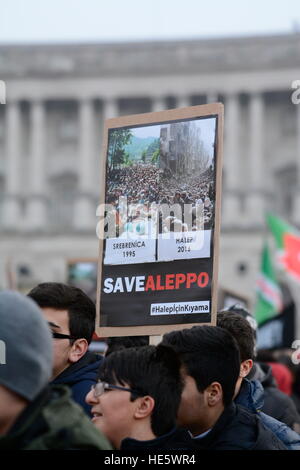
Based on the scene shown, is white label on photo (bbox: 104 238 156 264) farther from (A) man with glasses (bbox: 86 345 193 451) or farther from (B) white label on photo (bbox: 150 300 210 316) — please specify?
(A) man with glasses (bbox: 86 345 193 451)

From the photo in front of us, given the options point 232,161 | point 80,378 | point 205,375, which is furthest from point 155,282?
point 232,161

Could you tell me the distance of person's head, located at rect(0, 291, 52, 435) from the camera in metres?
2.89

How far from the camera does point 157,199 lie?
14.3ft

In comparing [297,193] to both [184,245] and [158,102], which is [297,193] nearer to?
[158,102]

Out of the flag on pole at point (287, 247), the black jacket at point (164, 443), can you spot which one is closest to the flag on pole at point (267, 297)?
the flag on pole at point (287, 247)

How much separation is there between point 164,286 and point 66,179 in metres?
46.3

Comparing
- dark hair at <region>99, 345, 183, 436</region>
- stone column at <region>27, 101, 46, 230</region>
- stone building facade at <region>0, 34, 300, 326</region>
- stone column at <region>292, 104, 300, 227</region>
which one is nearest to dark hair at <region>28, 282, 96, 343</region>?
dark hair at <region>99, 345, 183, 436</region>

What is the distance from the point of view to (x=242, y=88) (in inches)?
1903

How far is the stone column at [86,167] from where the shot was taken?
47469mm

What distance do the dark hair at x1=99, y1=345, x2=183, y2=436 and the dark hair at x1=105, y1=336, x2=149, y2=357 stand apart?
0.84 metres

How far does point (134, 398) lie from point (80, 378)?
84cm

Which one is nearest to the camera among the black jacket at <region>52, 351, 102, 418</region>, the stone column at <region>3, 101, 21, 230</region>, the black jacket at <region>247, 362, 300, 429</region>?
the black jacket at <region>52, 351, 102, 418</region>
